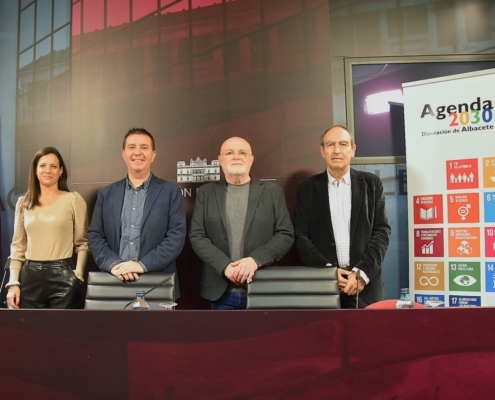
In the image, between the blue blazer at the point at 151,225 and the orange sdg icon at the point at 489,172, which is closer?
the blue blazer at the point at 151,225

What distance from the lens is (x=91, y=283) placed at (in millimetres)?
2232

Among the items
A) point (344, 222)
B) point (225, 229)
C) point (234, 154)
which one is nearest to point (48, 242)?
point (225, 229)

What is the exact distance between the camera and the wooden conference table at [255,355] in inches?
49.4

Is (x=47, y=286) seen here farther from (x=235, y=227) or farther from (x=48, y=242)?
(x=235, y=227)

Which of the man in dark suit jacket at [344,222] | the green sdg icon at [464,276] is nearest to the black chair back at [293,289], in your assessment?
the man in dark suit jacket at [344,222]

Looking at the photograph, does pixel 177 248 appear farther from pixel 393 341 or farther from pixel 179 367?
pixel 393 341

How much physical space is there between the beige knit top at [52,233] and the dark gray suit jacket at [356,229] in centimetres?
138

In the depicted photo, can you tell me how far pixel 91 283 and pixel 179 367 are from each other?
1.09m

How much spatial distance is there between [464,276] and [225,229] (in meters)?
1.63

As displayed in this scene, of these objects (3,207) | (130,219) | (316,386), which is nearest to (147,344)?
(316,386)

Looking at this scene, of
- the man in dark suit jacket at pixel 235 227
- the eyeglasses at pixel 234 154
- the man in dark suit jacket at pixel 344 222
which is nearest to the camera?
the man in dark suit jacket at pixel 235 227

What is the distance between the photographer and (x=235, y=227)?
2.85 metres

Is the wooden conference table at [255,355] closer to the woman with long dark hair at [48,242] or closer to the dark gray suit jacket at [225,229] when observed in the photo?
the dark gray suit jacket at [225,229]

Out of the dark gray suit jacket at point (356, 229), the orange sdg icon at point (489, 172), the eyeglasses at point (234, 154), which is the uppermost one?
the eyeglasses at point (234, 154)
